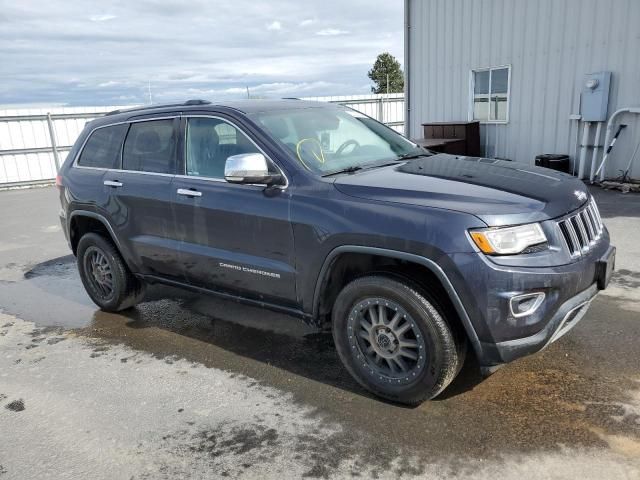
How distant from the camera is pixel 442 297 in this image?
Result: 2.96m

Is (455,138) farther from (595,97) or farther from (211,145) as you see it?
(211,145)

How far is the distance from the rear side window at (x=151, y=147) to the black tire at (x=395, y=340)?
198cm

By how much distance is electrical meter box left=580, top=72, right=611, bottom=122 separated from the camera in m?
9.43

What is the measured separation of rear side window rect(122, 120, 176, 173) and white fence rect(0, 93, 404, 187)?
1128cm

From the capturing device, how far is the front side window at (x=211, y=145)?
3.78m

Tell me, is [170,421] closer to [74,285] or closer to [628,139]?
[74,285]

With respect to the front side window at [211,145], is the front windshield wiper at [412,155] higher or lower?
lower

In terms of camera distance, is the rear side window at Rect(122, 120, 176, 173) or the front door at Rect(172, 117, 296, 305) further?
the rear side window at Rect(122, 120, 176, 173)

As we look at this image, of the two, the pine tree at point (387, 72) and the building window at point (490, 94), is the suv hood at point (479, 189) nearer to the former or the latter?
the building window at point (490, 94)

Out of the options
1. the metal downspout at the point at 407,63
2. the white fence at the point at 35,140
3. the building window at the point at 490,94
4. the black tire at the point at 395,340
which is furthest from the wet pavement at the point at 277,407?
the white fence at the point at 35,140

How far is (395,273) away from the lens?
3.05 metres

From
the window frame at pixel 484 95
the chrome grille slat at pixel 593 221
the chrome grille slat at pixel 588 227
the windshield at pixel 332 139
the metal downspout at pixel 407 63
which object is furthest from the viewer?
the metal downspout at pixel 407 63

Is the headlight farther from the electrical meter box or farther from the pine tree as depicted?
the pine tree

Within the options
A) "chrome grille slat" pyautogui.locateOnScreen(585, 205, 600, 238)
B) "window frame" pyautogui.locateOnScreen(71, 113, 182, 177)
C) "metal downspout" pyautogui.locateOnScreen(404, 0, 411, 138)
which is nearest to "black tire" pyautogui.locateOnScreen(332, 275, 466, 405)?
"chrome grille slat" pyautogui.locateOnScreen(585, 205, 600, 238)
